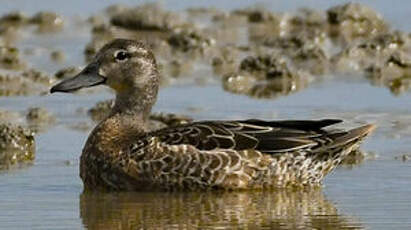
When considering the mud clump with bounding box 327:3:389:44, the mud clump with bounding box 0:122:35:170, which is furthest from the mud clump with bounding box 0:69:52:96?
the mud clump with bounding box 327:3:389:44

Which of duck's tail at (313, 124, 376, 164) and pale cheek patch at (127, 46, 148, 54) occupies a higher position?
pale cheek patch at (127, 46, 148, 54)

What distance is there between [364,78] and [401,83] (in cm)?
51

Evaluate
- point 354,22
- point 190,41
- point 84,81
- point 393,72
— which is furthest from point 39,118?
point 354,22

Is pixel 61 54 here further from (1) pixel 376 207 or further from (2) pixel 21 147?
(1) pixel 376 207

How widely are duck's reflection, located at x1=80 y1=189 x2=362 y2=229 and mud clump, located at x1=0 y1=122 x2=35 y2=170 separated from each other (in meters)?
1.23

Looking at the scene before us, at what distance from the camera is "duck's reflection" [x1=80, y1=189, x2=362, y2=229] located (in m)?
11.9

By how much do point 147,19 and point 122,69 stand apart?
7.60 meters

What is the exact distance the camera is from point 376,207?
12.4m

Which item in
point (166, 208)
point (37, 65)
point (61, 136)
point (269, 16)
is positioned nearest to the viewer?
point (166, 208)

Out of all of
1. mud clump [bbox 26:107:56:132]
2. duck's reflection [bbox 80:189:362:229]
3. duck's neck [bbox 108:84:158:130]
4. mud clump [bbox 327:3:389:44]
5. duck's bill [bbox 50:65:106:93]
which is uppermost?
mud clump [bbox 327:3:389:44]

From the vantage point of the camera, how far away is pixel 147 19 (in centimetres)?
2166

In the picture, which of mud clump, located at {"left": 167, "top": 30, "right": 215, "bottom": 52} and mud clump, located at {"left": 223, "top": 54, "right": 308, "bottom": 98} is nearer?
mud clump, located at {"left": 223, "top": 54, "right": 308, "bottom": 98}

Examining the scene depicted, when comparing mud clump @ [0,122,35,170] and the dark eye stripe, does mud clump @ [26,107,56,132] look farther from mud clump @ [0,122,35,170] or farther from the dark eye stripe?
the dark eye stripe

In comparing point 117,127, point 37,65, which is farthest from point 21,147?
point 37,65
